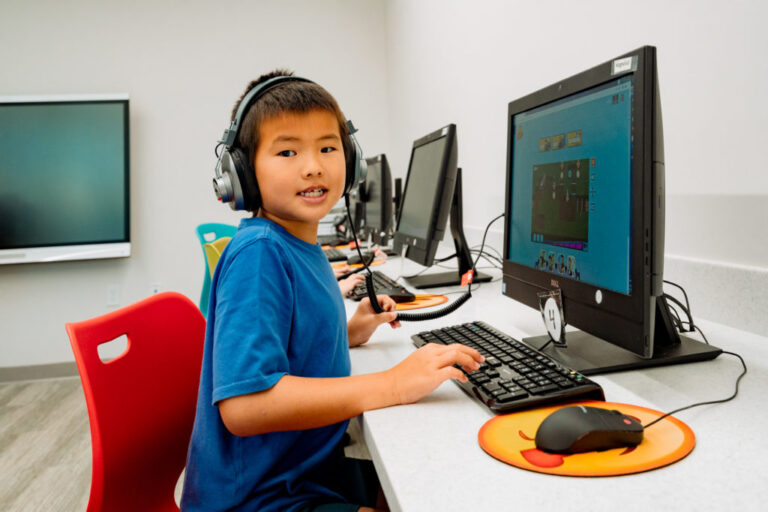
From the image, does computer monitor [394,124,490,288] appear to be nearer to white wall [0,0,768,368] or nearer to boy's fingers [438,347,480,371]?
white wall [0,0,768,368]

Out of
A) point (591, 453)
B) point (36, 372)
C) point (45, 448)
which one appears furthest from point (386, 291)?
point (36, 372)

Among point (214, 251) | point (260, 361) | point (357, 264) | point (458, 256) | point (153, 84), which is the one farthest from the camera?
point (153, 84)

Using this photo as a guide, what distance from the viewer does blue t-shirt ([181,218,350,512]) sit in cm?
70

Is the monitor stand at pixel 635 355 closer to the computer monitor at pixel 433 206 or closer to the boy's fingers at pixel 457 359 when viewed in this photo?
the boy's fingers at pixel 457 359

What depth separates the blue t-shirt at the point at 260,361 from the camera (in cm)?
70

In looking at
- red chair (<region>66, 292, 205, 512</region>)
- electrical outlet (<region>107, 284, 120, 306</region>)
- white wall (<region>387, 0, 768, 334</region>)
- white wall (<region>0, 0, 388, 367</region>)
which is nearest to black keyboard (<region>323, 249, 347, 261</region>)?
white wall (<region>387, 0, 768, 334</region>)

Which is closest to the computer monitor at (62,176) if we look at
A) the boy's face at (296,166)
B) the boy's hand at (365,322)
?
the boy's hand at (365,322)

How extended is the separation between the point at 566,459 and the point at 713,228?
69 centimetres

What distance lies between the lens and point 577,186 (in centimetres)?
84

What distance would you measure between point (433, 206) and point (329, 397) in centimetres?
86

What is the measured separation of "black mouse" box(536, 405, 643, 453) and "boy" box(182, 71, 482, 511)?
174 millimetres

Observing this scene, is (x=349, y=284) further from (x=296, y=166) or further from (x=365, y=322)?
(x=296, y=166)

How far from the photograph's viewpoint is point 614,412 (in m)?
0.58

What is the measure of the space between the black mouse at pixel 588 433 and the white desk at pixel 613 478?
0.04 metres
